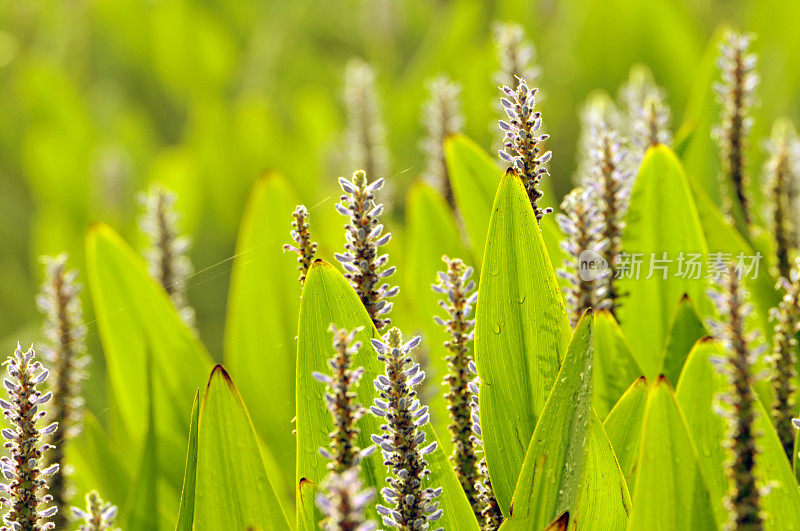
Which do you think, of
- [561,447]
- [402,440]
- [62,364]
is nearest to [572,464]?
[561,447]

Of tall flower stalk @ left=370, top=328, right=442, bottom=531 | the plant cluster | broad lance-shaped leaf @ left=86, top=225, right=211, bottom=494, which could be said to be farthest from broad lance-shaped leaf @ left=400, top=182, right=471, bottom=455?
tall flower stalk @ left=370, top=328, right=442, bottom=531

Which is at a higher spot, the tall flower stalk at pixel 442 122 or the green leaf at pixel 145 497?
the tall flower stalk at pixel 442 122

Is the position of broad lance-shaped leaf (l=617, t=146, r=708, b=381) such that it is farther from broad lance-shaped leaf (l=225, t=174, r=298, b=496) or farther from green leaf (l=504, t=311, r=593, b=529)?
broad lance-shaped leaf (l=225, t=174, r=298, b=496)

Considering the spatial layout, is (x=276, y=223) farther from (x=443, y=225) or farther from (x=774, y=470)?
(x=774, y=470)

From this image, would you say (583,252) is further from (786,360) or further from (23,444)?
(23,444)

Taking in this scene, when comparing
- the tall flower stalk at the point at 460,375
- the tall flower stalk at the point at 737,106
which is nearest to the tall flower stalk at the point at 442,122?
the tall flower stalk at the point at 737,106

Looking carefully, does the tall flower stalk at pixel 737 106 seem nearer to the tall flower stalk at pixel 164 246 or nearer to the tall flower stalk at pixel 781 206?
the tall flower stalk at pixel 781 206
